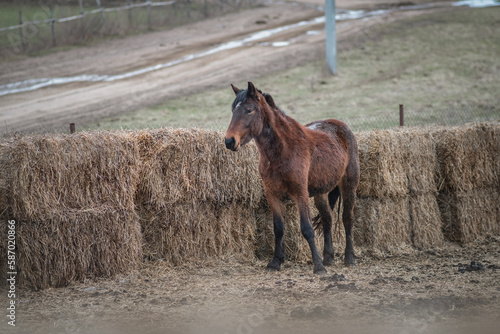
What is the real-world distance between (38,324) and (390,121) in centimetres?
1319

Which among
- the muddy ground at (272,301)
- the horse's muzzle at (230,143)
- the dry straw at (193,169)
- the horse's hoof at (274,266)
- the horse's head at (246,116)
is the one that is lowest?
the horse's hoof at (274,266)

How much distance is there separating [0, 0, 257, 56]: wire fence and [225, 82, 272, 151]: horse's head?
20.4 m

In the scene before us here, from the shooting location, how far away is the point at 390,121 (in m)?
16.4

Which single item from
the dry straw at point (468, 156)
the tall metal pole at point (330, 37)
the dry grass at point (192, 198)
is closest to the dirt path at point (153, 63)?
the tall metal pole at point (330, 37)

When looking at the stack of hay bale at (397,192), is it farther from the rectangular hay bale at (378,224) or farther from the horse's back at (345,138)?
the horse's back at (345,138)

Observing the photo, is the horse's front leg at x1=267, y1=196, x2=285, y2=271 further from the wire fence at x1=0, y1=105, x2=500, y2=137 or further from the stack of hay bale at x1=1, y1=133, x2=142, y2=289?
the wire fence at x1=0, y1=105, x2=500, y2=137

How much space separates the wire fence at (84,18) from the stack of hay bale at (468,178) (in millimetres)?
20484

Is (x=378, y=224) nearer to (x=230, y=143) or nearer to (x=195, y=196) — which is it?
(x=195, y=196)

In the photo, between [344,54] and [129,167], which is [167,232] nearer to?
[129,167]

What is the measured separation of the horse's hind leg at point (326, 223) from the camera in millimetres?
7953

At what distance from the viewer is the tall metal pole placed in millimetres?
22234

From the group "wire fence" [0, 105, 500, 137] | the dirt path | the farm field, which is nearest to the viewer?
the farm field

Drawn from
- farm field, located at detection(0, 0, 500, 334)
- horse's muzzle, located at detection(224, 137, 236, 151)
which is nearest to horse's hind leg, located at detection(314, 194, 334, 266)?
farm field, located at detection(0, 0, 500, 334)

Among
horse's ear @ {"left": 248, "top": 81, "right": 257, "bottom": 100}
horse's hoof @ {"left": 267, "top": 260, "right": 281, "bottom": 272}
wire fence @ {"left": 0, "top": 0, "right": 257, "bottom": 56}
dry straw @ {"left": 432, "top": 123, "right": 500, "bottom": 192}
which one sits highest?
wire fence @ {"left": 0, "top": 0, "right": 257, "bottom": 56}
